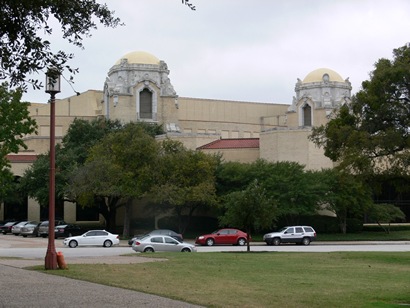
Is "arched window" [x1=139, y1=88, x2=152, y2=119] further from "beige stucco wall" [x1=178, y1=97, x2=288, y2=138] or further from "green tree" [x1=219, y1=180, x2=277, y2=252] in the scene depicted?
"green tree" [x1=219, y1=180, x2=277, y2=252]

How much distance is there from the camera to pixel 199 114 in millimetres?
98562

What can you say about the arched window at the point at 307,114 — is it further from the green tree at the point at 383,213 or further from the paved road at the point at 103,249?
the paved road at the point at 103,249

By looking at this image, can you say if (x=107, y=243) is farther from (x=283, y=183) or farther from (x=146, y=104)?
(x=146, y=104)

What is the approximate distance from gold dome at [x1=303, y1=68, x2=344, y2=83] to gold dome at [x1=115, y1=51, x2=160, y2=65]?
20.5 m

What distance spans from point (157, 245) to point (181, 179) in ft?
69.3

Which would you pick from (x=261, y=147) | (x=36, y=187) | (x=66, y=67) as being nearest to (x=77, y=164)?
(x=36, y=187)

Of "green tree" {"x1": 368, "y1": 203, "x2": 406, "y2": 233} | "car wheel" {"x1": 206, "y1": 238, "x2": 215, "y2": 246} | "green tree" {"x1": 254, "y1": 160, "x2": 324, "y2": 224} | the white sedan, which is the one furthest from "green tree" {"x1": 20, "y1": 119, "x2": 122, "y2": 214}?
"green tree" {"x1": 368, "y1": 203, "x2": 406, "y2": 233}

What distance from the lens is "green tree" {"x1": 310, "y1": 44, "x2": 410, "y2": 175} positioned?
3020cm

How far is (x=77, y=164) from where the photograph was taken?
65.9 m

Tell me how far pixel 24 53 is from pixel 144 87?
234 ft

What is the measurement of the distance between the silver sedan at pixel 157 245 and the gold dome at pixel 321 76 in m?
58.3

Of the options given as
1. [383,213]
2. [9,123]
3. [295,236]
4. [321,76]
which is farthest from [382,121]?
[321,76]

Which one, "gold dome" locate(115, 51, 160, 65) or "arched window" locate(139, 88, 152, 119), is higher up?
"gold dome" locate(115, 51, 160, 65)

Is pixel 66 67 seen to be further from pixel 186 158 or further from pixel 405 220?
pixel 405 220
